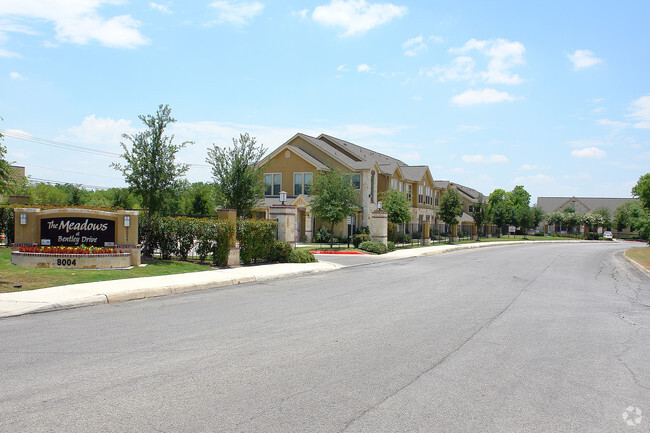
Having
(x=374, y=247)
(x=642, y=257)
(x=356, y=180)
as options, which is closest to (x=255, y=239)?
(x=374, y=247)

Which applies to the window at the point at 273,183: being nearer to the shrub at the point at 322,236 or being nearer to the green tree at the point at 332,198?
the shrub at the point at 322,236

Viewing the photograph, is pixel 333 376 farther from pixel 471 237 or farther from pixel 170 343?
pixel 471 237

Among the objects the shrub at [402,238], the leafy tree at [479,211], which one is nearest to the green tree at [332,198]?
the shrub at [402,238]

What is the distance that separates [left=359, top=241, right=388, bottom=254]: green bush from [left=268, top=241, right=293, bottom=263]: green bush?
432 inches

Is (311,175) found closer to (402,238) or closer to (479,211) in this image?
(402,238)

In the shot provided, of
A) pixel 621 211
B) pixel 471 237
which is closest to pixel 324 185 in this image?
pixel 471 237

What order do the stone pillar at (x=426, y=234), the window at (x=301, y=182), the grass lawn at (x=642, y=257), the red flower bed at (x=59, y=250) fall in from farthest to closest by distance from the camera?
the stone pillar at (x=426, y=234), the window at (x=301, y=182), the grass lawn at (x=642, y=257), the red flower bed at (x=59, y=250)

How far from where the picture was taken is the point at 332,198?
110ft

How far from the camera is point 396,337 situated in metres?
8.07

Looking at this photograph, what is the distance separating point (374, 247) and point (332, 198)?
485cm

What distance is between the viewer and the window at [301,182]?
4012 centimetres

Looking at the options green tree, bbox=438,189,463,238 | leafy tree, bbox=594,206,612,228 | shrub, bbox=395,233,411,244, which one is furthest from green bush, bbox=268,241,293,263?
leafy tree, bbox=594,206,612,228

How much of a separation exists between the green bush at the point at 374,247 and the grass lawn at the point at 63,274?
15757 mm

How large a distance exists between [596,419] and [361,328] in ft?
14.3
